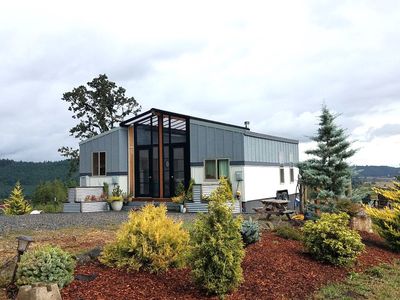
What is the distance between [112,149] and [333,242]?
14859mm

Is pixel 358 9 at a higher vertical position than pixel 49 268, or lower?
higher

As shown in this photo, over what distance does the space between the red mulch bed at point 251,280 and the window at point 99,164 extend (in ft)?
46.7

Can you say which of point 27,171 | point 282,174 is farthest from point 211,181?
point 27,171

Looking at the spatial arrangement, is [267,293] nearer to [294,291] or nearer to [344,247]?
[294,291]

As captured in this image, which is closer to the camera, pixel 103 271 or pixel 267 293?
pixel 267 293

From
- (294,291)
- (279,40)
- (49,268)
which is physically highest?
(279,40)

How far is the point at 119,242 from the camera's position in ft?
19.4

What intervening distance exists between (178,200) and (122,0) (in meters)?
9.98

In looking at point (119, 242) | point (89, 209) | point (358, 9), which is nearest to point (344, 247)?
point (119, 242)

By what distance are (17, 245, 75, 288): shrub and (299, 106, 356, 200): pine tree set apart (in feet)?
27.2

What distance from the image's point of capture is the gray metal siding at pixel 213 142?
56.5 feet

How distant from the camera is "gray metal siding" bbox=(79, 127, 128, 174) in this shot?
66.2ft

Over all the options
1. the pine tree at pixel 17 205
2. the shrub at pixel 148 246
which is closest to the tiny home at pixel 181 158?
the pine tree at pixel 17 205

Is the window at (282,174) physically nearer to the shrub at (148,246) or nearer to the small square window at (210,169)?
the small square window at (210,169)
